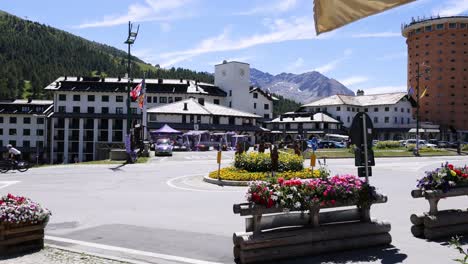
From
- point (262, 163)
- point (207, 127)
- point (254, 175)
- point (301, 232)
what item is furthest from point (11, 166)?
point (207, 127)

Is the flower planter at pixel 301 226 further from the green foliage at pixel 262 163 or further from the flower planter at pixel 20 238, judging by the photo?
the green foliage at pixel 262 163

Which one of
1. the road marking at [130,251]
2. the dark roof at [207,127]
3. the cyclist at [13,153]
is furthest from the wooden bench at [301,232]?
the dark roof at [207,127]

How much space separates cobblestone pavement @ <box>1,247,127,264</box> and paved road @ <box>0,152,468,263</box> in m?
0.53

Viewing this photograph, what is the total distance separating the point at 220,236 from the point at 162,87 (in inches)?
3875

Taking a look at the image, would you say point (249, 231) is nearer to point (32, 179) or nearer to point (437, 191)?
point (437, 191)

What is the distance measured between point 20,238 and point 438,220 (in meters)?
7.94

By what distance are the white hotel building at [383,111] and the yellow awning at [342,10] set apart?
103m

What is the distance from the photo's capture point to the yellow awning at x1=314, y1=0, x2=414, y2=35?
9.03 feet

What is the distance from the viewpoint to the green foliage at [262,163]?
73.8 feet

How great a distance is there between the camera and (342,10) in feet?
9.68

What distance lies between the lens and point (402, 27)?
4916 inches

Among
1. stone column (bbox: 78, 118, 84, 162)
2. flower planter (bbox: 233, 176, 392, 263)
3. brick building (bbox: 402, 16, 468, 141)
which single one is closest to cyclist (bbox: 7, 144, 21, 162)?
flower planter (bbox: 233, 176, 392, 263)

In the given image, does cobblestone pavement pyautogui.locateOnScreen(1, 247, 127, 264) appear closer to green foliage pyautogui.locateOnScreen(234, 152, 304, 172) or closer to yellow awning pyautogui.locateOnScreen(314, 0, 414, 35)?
yellow awning pyautogui.locateOnScreen(314, 0, 414, 35)

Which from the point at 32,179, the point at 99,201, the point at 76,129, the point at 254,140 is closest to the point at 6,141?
the point at 76,129
